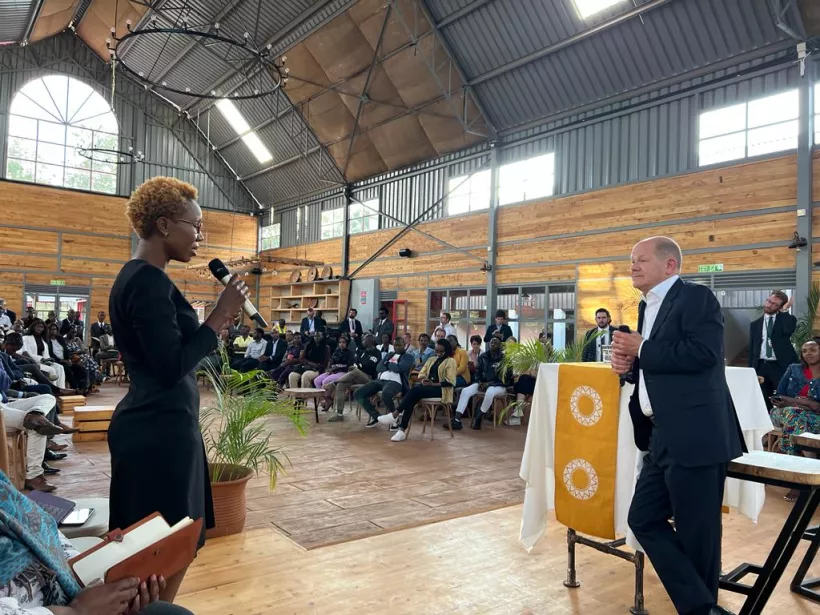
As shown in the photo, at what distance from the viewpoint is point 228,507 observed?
316cm

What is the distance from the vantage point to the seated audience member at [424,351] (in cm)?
786

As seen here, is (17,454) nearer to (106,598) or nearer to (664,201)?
(106,598)

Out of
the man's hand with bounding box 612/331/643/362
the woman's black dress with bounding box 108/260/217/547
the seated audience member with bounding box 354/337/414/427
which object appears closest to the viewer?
the woman's black dress with bounding box 108/260/217/547

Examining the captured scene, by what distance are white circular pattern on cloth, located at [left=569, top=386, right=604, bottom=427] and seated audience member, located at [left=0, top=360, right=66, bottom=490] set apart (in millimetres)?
3178

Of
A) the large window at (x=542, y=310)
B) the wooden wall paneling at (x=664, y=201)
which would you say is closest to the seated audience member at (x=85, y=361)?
the large window at (x=542, y=310)

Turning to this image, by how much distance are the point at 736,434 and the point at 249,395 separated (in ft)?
7.83

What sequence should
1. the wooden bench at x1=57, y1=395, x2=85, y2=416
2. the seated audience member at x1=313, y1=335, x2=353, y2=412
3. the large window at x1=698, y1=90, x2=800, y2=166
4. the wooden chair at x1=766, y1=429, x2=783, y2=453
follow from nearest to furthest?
the wooden chair at x1=766, y1=429, x2=783, y2=453
the wooden bench at x1=57, y1=395, x2=85, y2=416
the large window at x1=698, y1=90, x2=800, y2=166
the seated audience member at x1=313, y1=335, x2=353, y2=412

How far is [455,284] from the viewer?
11.7 m

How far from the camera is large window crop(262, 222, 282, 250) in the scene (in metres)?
17.3

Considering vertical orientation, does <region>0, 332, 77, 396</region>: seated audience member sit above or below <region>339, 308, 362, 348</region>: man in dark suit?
below

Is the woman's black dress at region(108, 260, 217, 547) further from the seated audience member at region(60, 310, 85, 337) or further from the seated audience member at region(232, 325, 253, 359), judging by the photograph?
the seated audience member at region(232, 325, 253, 359)

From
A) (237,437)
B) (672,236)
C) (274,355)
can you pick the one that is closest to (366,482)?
(237,437)

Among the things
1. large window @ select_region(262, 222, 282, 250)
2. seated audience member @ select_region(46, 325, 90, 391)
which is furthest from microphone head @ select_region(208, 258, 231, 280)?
large window @ select_region(262, 222, 282, 250)

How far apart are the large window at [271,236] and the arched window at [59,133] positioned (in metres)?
4.20
